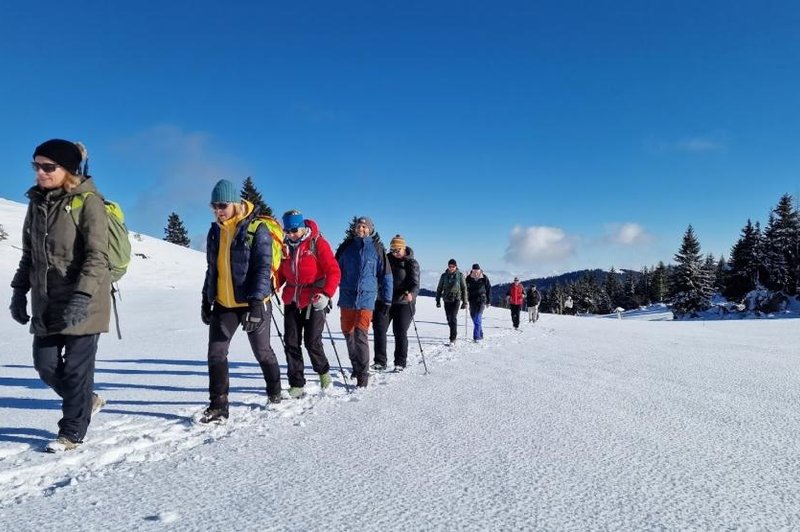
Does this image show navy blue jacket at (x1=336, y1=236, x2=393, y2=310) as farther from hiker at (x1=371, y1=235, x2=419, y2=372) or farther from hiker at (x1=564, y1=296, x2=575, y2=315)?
hiker at (x1=564, y1=296, x2=575, y2=315)

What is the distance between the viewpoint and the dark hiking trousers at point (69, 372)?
3432mm

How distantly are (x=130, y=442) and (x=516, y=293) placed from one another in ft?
48.7

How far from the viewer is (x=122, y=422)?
13.5 feet

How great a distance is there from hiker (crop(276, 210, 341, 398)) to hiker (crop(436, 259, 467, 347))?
18.3 ft

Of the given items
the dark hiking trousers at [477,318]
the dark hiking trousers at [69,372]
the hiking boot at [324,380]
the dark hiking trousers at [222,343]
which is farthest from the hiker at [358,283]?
the dark hiking trousers at [477,318]

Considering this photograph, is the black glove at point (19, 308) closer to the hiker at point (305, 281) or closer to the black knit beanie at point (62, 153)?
the black knit beanie at point (62, 153)

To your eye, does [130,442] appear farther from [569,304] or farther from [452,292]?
[569,304]

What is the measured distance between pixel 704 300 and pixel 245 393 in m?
54.3

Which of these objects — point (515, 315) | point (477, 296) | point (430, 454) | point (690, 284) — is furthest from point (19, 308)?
point (690, 284)

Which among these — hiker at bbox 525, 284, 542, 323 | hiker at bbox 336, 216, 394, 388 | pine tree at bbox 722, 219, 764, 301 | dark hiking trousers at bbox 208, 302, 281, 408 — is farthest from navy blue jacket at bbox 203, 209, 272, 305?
pine tree at bbox 722, 219, 764, 301

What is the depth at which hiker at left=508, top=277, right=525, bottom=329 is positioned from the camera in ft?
53.2

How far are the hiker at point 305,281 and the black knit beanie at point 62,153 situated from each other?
6.94ft

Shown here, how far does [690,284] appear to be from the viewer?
4900 cm

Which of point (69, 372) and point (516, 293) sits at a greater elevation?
point (516, 293)
